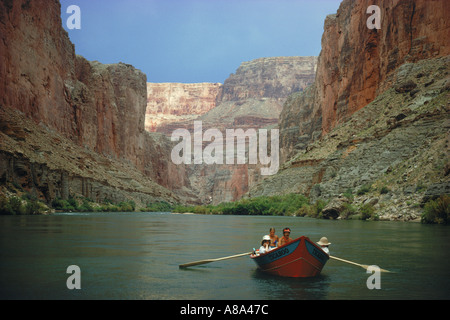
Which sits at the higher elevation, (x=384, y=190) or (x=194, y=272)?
(x=384, y=190)

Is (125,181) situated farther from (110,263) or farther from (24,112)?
(110,263)

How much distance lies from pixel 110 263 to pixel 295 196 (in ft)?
195

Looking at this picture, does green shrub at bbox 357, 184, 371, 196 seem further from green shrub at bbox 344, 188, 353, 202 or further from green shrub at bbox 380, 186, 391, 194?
green shrub at bbox 380, 186, 391, 194

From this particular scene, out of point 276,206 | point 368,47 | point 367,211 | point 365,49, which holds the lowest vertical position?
point 276,206

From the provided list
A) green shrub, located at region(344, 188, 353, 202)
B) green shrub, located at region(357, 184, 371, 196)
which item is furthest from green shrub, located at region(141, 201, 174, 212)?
green shrub, located at region(357, 184, 371, 196)

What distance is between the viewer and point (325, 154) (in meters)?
76.1

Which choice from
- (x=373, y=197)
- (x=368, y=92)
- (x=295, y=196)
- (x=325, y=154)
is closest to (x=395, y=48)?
(x=368, y=92)

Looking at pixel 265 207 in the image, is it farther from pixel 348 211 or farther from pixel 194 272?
pixel 194 272

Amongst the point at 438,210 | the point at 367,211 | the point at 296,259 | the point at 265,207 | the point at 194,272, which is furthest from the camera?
the point at 265,207

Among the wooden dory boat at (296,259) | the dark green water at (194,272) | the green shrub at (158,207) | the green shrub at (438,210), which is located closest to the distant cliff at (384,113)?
the green shrub at (438,210)

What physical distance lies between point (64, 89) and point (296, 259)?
9764cm

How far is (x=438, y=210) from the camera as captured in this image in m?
35.9

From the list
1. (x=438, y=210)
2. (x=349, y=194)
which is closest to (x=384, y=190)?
(x=349, y=194)

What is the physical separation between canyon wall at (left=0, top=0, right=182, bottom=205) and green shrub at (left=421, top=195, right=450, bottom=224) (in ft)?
147
